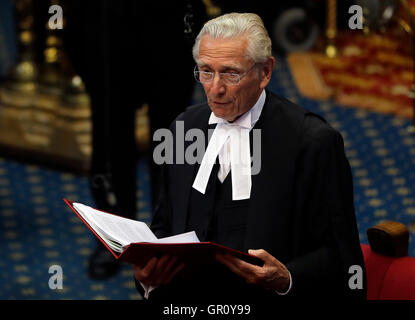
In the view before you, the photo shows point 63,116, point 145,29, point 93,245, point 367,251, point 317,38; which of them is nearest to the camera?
point 367,251

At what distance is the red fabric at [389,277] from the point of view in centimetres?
308

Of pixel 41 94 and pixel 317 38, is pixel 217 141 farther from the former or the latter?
pixel 317 38

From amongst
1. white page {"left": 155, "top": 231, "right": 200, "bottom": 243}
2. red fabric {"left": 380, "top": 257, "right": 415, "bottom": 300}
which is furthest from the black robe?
red fabric {"left": 380, "top": 257, "right": 415, "bottom": 300}

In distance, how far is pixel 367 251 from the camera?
10.7 ft

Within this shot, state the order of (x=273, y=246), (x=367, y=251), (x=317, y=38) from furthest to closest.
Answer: (x=317, y=38)
(x=367, y=251)
(x=273, y=246)

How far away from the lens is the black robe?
9.53 feet

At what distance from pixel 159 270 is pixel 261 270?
1.07 ft

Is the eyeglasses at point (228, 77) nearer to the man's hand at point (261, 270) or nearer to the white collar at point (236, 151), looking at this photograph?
the white collar at point (236, 151)

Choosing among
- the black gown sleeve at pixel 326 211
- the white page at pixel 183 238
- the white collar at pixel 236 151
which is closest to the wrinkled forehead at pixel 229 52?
the white collar at pixel 236 151

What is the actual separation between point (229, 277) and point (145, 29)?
201cm

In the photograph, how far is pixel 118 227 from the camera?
9.40ft

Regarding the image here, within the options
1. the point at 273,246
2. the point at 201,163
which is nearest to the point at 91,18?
the point at 201,163

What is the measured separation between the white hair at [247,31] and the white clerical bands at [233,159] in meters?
0.29

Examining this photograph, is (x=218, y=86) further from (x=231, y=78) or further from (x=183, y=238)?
(x=183, y=238)
